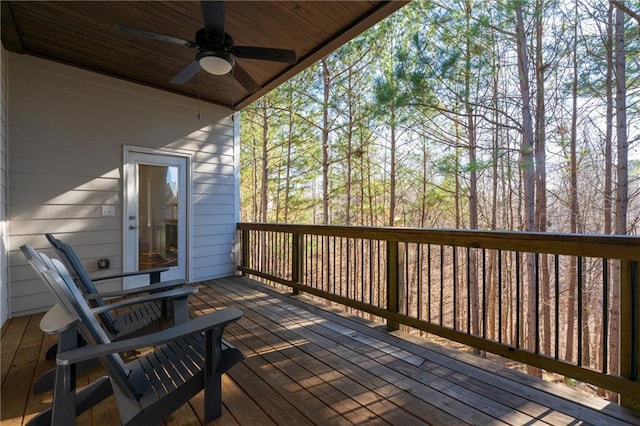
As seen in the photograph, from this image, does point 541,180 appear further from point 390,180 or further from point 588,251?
point 588,251

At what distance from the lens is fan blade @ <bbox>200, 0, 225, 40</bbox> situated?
6.82 feet

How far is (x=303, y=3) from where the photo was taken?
2633 mm

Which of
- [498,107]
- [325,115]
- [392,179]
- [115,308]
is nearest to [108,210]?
[115,308]

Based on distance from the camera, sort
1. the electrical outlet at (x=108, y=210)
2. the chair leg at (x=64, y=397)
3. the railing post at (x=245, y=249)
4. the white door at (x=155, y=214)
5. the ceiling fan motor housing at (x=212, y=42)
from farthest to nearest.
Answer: the railing post at (x=245, y=249) → the white door at (x=155, y=214) → the electrical outlet at (x=108, y=210) → the ceiling fan motor housing at (x=212, y=42) → the chair leg at (x=64, y=397)

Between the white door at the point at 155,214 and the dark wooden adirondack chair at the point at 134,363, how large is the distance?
2767 millimetres

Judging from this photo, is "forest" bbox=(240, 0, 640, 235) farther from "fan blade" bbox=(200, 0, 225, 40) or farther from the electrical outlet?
the electrical outlet

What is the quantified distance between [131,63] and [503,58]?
6285 mm

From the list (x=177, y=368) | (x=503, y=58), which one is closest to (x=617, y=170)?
(x=503, y=58)

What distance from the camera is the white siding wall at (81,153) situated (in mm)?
3309

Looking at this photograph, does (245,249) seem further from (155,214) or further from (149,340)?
(149,340)

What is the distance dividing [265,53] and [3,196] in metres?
3.13

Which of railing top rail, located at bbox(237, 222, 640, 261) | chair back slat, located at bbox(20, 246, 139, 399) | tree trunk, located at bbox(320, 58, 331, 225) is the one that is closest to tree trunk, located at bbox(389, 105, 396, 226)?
tree trunk, located at bbox(320, 58, 331, 225)

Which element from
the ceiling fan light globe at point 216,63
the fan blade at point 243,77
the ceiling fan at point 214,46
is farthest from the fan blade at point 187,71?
the fan blade at point 243,77

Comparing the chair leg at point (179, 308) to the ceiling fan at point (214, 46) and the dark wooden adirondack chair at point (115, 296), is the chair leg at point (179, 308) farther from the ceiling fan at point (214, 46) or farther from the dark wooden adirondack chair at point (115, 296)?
the ceiling fan at point (214, 46)
